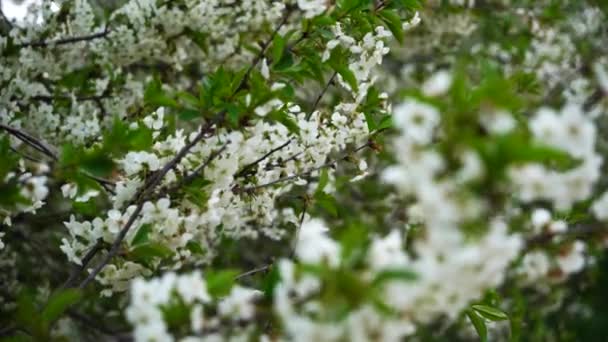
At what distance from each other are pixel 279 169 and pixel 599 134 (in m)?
6.12

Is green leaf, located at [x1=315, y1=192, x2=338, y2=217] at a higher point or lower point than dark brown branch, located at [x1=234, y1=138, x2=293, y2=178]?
lower

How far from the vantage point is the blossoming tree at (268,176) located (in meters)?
1.16

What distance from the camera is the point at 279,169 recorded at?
8.36 feet

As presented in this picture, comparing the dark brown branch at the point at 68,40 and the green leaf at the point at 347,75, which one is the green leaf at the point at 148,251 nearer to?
the green leaf at the point at 347,75

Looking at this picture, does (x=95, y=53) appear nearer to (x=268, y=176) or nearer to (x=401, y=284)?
(x=268, y=176)

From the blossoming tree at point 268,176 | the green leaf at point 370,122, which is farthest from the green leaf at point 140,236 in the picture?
the green leaf at point 370,122

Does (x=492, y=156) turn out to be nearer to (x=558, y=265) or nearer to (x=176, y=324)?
(x=558, y=265)

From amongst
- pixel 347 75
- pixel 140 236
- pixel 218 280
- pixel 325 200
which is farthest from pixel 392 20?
pixel 218 280

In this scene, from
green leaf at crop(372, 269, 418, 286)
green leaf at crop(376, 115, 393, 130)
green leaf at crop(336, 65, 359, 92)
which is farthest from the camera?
green leaf at crop(376, 115, 393, 130)

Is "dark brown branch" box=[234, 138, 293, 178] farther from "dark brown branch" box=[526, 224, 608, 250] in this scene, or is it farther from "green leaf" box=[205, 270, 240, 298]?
"dark brown branch" box=[526, 224, 608, 250]

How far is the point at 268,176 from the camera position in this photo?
248 cm

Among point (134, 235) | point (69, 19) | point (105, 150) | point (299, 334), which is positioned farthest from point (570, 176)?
point (69, 19)

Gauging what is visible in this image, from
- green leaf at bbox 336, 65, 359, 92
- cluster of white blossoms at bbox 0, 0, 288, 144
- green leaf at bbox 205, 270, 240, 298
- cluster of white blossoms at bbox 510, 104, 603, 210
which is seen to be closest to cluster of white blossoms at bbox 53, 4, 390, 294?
green leaf at bbox 336, 65, 359, 92

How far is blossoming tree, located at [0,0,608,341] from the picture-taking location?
1162mm
